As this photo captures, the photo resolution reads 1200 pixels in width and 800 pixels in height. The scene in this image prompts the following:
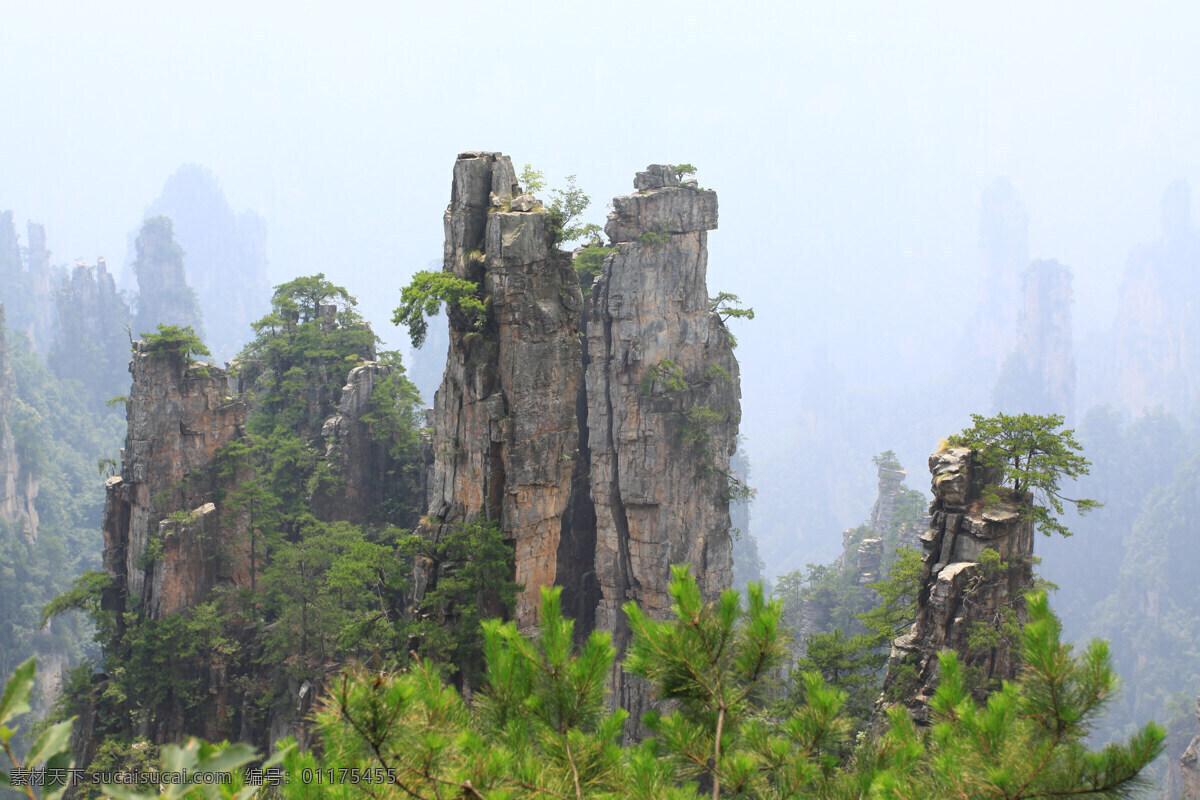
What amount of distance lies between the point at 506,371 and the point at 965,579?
1081 centimetres

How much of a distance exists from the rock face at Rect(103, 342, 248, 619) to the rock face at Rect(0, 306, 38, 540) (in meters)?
26.9

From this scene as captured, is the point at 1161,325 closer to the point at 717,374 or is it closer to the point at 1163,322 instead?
the point at 1163,322

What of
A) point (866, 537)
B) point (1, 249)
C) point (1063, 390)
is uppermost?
point (1, 249)

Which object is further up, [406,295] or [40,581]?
[406,295]

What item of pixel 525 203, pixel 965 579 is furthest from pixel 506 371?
pixel 965 579

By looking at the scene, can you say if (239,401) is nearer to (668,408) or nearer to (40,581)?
(668,408)

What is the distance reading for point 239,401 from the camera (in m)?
26.7

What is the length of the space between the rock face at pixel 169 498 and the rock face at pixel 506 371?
902 centimetres

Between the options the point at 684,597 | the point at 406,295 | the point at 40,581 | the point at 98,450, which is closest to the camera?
the point at 684,597

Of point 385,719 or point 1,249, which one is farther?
point 1,249

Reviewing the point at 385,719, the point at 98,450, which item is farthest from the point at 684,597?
the point at 98,450

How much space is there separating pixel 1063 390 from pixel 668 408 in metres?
91.6

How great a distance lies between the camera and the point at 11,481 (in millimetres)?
50000

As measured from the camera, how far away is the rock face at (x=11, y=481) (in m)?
48.8
